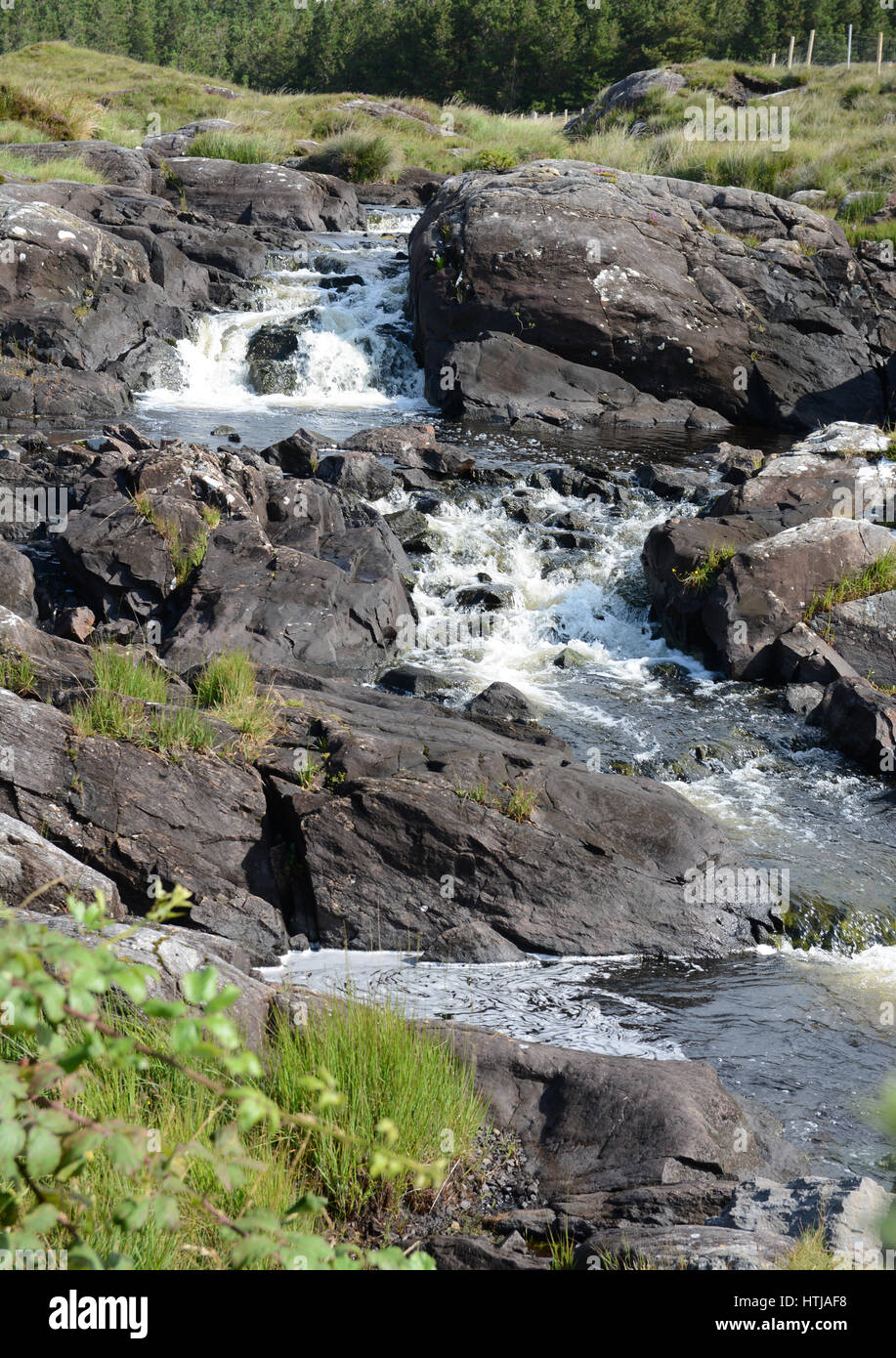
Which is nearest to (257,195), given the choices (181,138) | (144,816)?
(181,138)

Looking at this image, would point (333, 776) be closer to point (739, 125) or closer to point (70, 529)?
point (70, 529)

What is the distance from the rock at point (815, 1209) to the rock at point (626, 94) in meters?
43.0

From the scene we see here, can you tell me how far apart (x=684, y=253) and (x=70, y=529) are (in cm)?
1589

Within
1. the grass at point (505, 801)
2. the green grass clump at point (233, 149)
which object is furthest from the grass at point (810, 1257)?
the green grass clump at point (233, 149)

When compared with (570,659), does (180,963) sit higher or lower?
higher

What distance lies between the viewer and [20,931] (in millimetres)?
1988

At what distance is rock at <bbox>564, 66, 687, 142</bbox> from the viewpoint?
4256 cm

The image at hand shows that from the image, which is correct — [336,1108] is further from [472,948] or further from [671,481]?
[671,481]

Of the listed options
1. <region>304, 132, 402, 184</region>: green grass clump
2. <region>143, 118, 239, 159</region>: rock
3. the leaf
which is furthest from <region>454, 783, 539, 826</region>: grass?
<region>304, 132, 402, 184</region>: green grass clump

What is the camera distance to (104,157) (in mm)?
29438

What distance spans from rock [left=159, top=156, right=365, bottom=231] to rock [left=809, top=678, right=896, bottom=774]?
76.8ft

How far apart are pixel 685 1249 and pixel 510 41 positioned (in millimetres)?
65165

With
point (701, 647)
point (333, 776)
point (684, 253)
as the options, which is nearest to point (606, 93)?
point (684, 253)

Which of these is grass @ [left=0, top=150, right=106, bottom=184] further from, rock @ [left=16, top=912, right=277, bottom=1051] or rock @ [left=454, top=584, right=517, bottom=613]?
rock @ [left=16, top=912, right=277, bottom=1051]
